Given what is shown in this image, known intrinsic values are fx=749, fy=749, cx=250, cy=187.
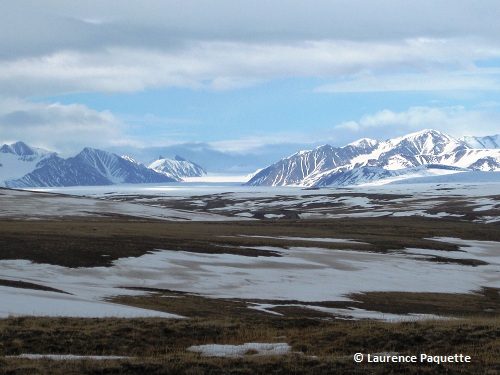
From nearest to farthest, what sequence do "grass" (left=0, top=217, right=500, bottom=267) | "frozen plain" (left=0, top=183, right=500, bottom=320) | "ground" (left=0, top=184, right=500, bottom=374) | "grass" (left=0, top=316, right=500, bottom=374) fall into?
1. "grass" (left=0, top=316, right=500, bottom=374)
2. "ground" (left=0, top=184, right=500, bottom=374)
3. "frozen plain" (left=0, top=183, right=500, bottom=320)
4. "grass" (left=0, top=217, right=500, bottom=267)

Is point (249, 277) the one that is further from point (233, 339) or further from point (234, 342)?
point (234, 342)

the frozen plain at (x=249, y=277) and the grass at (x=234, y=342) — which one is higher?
the grass at (x=234, y=342)

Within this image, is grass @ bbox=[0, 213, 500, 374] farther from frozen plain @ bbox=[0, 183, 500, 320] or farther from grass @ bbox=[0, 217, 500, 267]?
grass @ bbox=[0, 217, 500, 267]

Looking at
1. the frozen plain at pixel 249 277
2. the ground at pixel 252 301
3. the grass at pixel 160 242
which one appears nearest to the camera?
the ground at pixel 252 301

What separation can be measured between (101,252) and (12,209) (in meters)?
94.1

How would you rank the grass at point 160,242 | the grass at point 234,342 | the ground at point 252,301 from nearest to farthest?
1. the grass at point 234,342
2. the ground at point 252,301
3. the grass at point 160,242

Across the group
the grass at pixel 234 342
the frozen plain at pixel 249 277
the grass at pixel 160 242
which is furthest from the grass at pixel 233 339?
the grass at pixel 160 242

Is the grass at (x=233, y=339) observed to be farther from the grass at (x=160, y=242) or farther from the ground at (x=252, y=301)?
the grass at (x=160, y=242)

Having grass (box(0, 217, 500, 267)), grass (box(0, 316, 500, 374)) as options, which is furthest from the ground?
grass (box(0, 217, 500, 267))

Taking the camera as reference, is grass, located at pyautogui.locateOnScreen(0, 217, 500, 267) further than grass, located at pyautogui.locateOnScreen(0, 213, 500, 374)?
Yes

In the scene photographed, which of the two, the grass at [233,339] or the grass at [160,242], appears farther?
the grass at [160,242]

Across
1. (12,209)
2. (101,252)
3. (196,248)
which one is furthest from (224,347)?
(12,209)

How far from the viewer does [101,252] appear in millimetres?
58906

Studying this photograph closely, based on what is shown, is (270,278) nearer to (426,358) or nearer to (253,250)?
(253,250)
